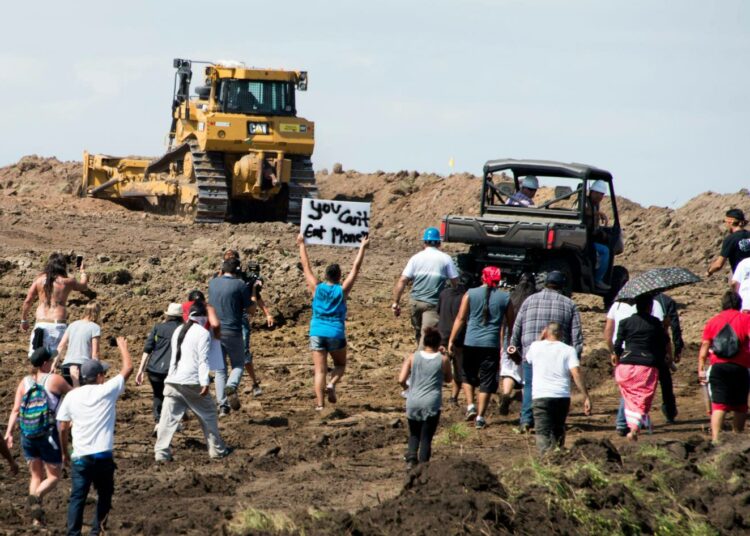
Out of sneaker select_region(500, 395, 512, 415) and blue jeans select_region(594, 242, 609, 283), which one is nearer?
sneaker select_region(500, 395, 512, 415)

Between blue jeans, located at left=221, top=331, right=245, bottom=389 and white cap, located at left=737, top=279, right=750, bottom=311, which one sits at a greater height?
white cap, located at left=737, top=279, right=750, bottom=311

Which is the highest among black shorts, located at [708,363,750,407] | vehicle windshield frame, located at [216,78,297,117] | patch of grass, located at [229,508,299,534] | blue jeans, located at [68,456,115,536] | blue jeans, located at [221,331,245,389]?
vehicle windshield frame, located at [216,78,297,117]

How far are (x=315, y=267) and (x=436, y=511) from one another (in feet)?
49.8

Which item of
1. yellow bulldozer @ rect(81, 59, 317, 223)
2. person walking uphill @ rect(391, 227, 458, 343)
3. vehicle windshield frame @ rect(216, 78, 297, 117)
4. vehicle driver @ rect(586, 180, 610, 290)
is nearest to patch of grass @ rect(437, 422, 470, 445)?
person walking uphill @ rect(391, 227, 458, 343)

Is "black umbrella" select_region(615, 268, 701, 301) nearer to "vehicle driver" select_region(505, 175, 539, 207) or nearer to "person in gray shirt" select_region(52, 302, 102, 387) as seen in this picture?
"person in gray shirt" select_region(52, 302, 102, 387)

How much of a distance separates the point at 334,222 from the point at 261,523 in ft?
18.9

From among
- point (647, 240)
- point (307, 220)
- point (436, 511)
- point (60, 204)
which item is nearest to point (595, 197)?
point (307, 220)

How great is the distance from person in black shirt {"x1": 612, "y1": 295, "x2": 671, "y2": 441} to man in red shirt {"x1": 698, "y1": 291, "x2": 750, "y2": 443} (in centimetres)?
44

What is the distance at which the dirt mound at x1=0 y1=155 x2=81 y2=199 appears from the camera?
43397 mm

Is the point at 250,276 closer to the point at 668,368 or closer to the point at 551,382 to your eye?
the point at 668,368

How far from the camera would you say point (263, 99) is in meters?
31.2

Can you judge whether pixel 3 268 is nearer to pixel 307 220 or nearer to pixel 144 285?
pixel 144 285

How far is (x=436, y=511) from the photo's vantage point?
864 centimetres

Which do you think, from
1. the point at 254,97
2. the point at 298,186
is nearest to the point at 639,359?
the point at 298,186
